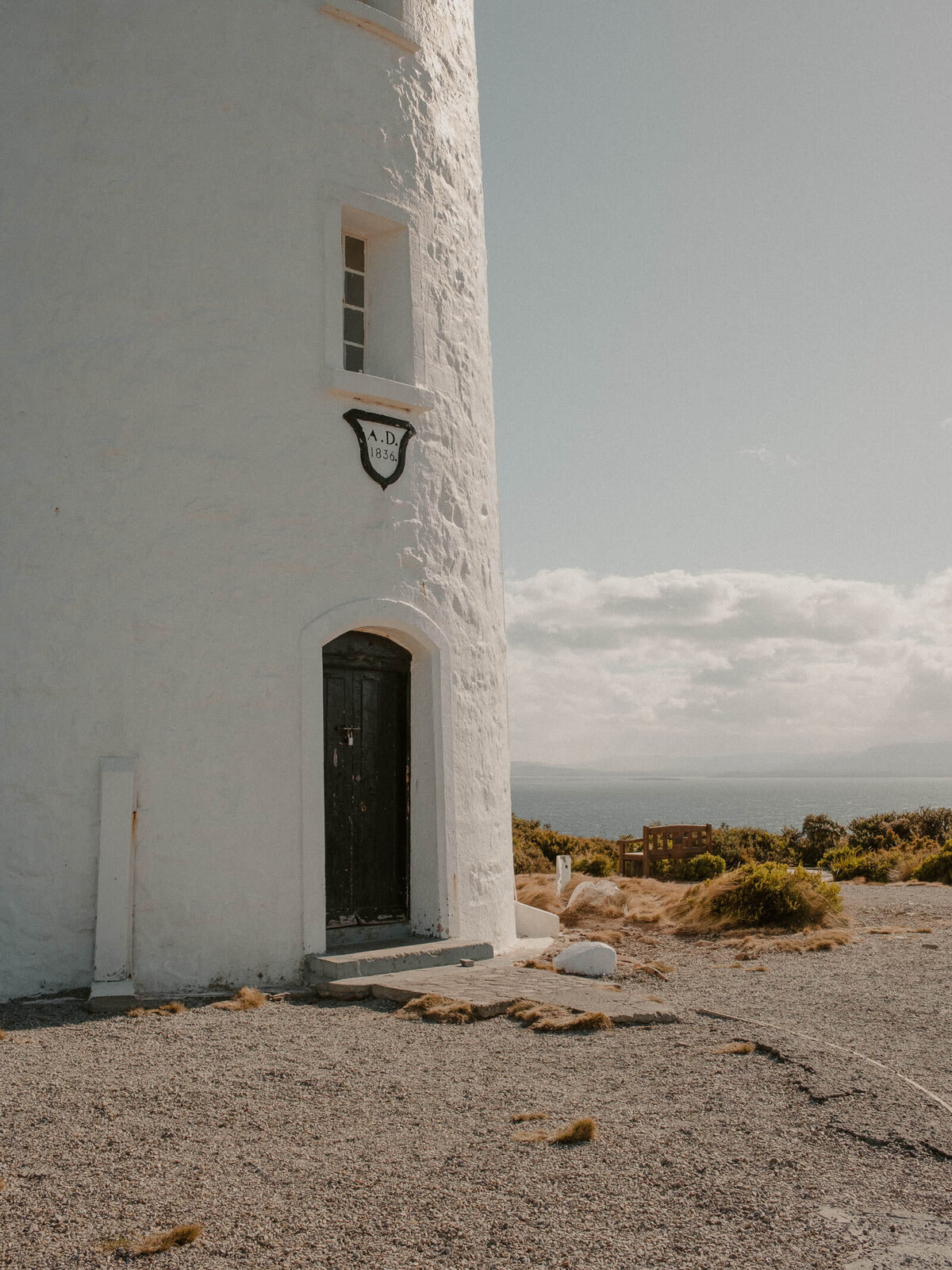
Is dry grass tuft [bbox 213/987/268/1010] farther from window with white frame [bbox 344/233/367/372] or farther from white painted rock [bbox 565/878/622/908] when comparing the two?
white painted rock [bbox 565/878/622/908]

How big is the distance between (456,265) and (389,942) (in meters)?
6.20

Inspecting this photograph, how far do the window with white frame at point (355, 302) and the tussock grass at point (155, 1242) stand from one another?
7419mm

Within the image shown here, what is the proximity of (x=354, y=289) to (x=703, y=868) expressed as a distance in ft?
37.1

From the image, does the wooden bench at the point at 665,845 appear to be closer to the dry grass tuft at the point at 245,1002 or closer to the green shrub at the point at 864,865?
the green shrub at the point at 864,865

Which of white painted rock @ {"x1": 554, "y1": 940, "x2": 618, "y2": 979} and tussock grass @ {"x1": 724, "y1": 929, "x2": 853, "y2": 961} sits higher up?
white painted rock @ {"x1": 554, "y1": 940, "x2": 618, "y2": 979}

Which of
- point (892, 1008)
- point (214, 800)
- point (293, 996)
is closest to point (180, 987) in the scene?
point (293, 996)

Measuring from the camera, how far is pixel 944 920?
1177cm

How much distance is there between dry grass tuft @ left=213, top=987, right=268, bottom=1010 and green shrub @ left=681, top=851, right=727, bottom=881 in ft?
36.4

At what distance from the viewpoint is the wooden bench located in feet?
57.2

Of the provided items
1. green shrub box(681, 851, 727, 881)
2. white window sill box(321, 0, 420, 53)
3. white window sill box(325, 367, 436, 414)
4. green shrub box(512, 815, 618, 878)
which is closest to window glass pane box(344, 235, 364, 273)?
white window sill box(325, 367, 436, 414)

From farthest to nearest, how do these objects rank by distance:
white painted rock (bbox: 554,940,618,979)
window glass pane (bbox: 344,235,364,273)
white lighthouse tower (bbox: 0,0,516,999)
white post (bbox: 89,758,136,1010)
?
1. window glass pane (bbox: 344,235,364,273)
2. white painted rock (bbox: 554,940,618,979)
3. white lighthouse tower (bbox: 0,0,516,999)
4. white post (bbox: 89,758,136,1010)

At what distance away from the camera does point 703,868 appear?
1692 cm

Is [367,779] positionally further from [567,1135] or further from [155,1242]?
[155,1242]

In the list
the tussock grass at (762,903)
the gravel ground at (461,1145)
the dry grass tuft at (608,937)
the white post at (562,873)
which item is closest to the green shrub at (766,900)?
the tussock grass at (762,903)
